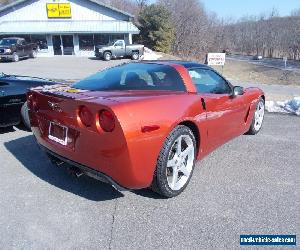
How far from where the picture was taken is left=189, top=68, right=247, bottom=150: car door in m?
3.95

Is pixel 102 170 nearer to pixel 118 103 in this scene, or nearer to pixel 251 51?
pixel 118 103

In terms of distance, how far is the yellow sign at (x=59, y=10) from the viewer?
33.1 metres

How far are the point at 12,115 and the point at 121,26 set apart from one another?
95.8 feet

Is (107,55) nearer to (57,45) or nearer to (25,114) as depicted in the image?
(57,45)

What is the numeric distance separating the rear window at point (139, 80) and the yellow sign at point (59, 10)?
3220 cm

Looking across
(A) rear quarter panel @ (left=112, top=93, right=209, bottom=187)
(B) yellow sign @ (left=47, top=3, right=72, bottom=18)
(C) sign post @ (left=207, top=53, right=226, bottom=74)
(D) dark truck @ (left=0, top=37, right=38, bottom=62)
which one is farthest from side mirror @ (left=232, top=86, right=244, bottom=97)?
(B) yellow sign @ (left=47, top=3, right=72, bottom=18)

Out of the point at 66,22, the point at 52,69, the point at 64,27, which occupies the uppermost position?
the point at 66,22

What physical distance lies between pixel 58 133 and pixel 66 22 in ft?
107

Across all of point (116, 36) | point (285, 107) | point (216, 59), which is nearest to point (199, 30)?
point (116, 36)

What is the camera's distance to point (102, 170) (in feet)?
9.99

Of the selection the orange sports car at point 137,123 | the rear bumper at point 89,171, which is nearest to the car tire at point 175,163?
the orange sports car at point 137,123

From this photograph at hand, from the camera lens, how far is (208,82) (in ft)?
14.1

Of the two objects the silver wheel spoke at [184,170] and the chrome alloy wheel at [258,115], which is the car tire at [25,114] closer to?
the silver wheel spoke at [184,170]

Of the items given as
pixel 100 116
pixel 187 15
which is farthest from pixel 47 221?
pixel 187 15
